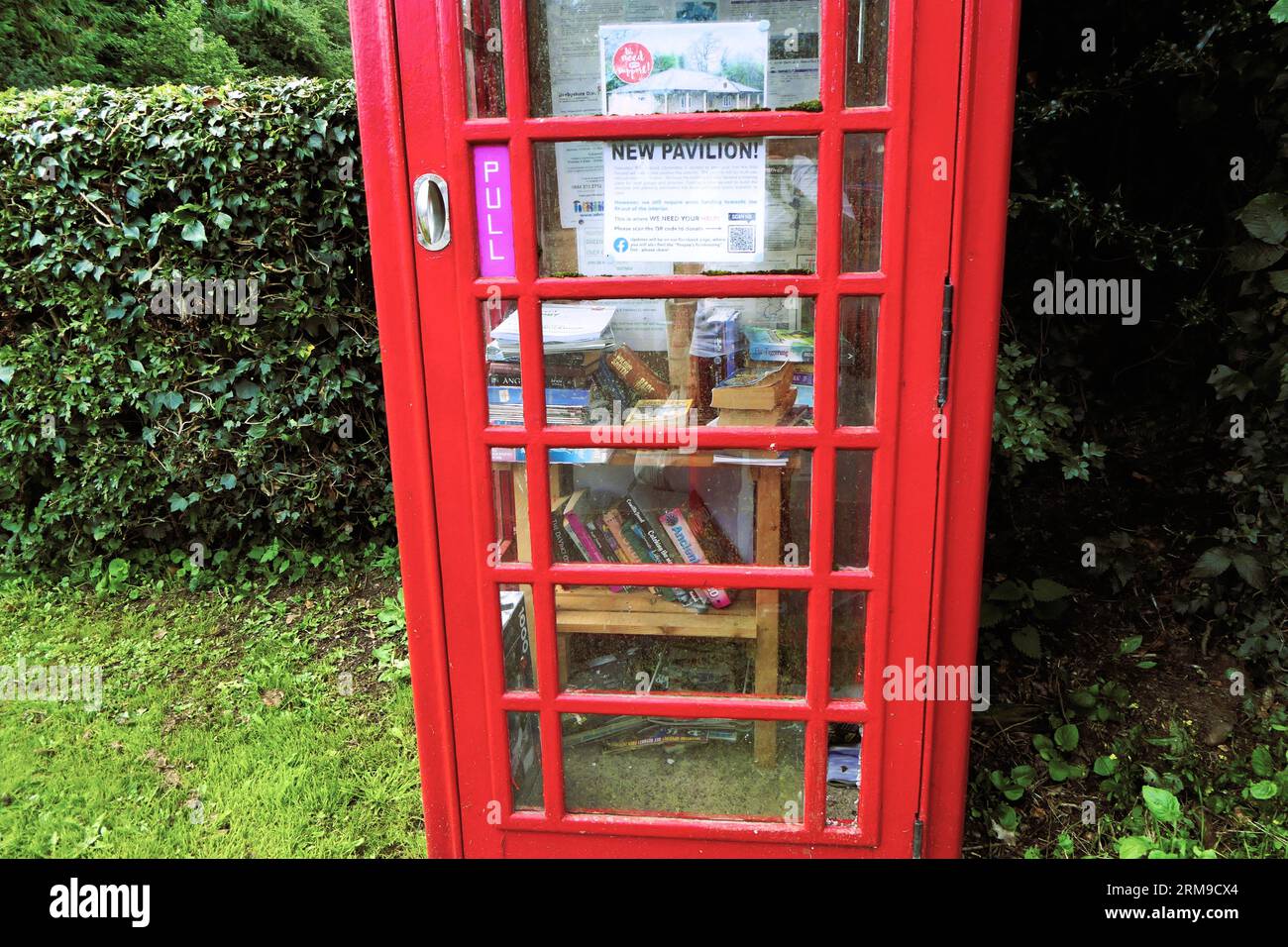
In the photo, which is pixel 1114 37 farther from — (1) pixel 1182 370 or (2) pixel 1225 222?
(1) pixel 1182 370

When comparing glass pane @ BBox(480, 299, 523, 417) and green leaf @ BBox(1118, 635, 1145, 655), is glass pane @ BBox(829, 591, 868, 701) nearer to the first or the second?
glass pane @ BBox(480, 299, 523, 417)

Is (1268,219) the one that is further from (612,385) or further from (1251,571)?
(612,385)

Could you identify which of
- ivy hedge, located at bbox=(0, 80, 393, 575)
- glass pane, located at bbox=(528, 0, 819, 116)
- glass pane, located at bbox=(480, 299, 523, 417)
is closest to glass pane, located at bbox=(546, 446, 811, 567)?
glass pane, located at bbox=(480, 299, 523, 417)

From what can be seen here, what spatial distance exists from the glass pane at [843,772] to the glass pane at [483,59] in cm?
150

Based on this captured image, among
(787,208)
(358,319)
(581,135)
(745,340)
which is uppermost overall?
(581,135)

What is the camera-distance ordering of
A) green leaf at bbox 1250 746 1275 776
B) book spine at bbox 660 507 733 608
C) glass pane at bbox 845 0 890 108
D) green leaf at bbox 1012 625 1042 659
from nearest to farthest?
glass pane at bbox 845 0 890 108 → book spine at bbox 660 507 733 608 → green leaf at bbox 1250 746 1275 776 → green leaf at bbox 1012 625 1042 659

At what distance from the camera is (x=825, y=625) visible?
6.42 ft

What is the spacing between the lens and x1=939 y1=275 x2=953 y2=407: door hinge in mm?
1754

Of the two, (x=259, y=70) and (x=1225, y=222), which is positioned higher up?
(x=259, y=70)

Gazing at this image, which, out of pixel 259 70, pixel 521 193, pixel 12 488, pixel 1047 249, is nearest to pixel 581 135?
pixel 521 193

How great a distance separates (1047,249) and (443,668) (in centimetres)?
253

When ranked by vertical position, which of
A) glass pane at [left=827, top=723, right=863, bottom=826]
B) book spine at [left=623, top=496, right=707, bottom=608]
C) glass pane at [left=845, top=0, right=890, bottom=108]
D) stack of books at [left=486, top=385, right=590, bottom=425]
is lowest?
glass pane at [left=827, top=723, right=863, bottom=826]

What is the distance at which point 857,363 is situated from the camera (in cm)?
182

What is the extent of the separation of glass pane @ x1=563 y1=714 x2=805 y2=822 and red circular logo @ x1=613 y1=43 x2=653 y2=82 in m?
1.38
